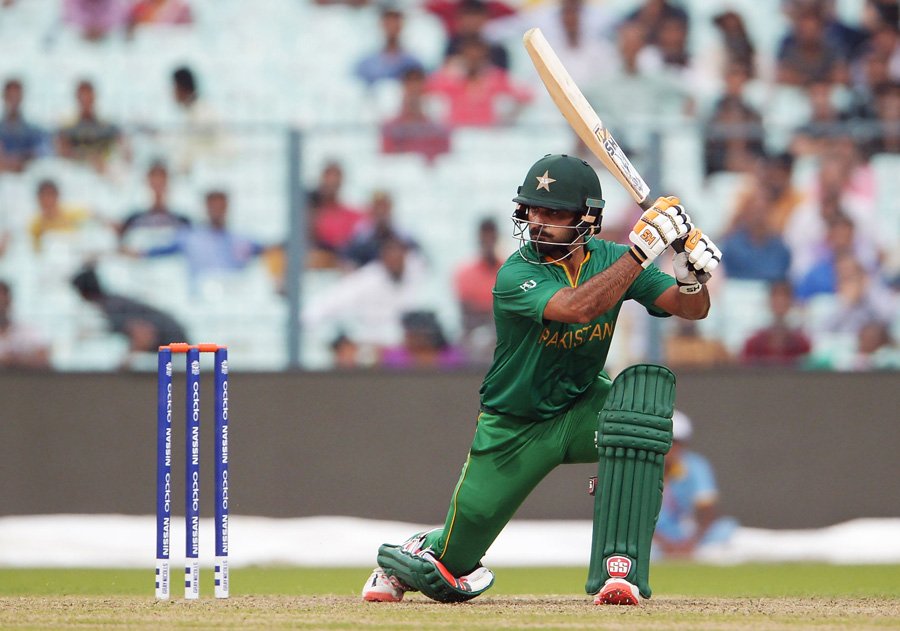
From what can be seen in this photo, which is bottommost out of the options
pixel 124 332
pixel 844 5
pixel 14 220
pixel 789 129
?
pixel 124 332

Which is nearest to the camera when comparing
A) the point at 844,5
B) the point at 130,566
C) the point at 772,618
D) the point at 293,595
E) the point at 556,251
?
the point at 772,618

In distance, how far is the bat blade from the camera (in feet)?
18.6

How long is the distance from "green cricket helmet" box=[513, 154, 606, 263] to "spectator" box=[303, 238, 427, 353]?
12.1 ft

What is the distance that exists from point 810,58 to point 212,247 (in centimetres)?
462

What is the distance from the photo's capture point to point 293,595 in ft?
19.8

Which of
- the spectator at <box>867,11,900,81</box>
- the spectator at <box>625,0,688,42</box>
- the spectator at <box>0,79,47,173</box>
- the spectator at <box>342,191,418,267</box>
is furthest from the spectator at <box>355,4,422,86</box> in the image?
the spectator at <box>867,11,900,81</box>

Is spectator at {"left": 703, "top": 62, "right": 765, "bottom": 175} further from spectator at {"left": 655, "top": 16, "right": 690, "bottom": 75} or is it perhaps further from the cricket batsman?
the cricket batsman

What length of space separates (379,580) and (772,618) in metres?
1.52

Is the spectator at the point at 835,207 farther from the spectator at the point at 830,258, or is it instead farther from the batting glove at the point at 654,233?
the batting glove at the point at 654,233

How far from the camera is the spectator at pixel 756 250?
9.03 meters

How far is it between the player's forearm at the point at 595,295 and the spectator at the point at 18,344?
15.9 ft

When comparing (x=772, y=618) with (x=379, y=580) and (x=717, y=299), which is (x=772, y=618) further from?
(x=717, y=299)

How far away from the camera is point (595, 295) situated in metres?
5.00

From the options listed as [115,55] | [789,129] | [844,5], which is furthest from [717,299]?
[115,55]
